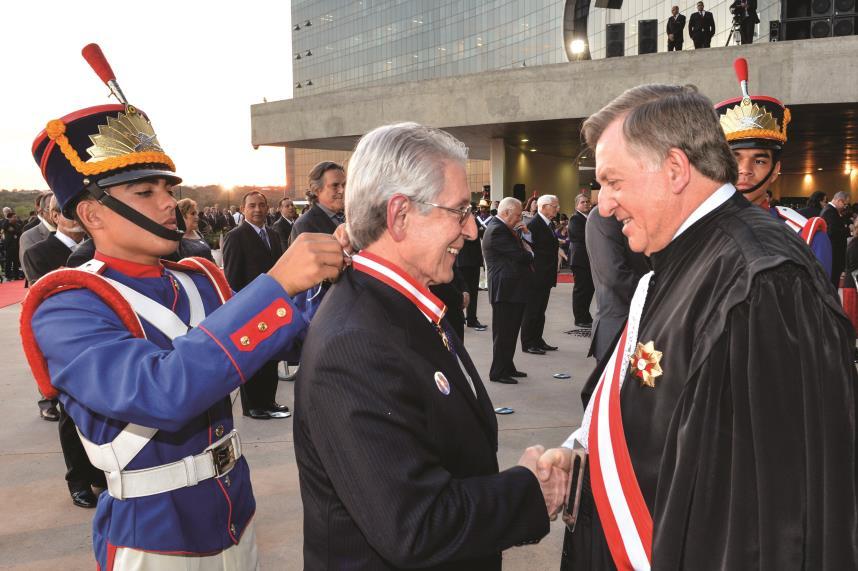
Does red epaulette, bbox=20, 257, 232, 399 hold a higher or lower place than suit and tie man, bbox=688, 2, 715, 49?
lower

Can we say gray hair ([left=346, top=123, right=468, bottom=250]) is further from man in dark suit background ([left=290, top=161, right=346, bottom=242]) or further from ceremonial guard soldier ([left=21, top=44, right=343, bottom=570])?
man in dark suit background ([left=290, top=161, right=346, bottom=242])

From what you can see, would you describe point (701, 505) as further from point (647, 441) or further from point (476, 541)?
point (476, 541)

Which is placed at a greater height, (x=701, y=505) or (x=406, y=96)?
(x=406, y=96)

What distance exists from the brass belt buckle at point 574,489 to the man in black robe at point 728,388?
0.61 feet

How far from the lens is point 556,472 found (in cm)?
167

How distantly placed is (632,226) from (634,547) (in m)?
0.80

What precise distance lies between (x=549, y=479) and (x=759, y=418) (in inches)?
24.8

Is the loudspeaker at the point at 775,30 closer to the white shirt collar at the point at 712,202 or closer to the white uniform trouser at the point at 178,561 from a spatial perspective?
the white shirt collar at the point at 712,202

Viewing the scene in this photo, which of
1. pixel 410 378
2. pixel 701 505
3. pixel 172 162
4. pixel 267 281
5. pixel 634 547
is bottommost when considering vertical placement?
pixel 634 547

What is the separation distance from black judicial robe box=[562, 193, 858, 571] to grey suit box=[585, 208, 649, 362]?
9.95 feet

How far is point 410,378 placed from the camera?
1.31m

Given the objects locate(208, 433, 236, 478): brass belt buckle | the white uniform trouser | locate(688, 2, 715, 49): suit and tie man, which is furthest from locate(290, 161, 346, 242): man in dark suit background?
locate(688, 2, 715, 49): suit and tie man

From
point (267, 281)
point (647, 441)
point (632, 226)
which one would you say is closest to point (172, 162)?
point (267, 281)

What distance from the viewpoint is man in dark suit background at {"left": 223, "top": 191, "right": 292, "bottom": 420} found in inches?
210
